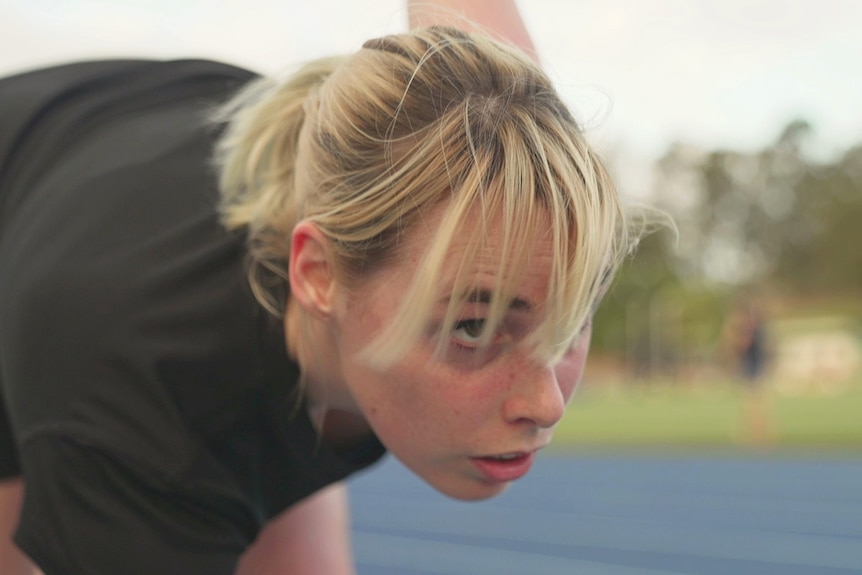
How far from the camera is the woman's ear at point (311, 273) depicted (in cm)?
134

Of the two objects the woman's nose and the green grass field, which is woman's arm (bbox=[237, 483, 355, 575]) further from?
the green grass field

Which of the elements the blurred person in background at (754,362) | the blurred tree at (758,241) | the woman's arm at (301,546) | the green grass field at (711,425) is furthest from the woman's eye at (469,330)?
the blurred tree at (758,241)

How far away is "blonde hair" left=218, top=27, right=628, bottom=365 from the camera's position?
1.20 metres

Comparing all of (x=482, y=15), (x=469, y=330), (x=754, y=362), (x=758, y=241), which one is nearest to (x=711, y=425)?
(x=754, y=362)

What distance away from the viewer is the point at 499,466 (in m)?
1.36

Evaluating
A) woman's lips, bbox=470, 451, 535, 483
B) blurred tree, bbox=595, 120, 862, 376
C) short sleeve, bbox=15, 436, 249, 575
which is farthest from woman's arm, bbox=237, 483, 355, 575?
blurred tree, bbox=595, 120, 862, 376

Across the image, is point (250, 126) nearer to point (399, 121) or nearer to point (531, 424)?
point (399, 121)

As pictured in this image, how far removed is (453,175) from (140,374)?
491 millimetres

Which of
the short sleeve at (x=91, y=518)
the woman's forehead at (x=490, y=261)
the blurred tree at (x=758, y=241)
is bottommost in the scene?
the blurred tree at (x=758, y=241)

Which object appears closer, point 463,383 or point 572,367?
point 463,383

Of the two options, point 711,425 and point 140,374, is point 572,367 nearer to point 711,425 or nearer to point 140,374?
point 140,374

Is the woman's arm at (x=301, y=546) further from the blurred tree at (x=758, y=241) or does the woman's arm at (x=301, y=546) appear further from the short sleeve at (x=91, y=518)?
the blurred tree at (x=758, y=241)

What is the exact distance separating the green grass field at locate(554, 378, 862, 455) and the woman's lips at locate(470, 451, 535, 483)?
7717mm

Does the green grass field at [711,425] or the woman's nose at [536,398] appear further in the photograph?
the green grass field at [711,425]
